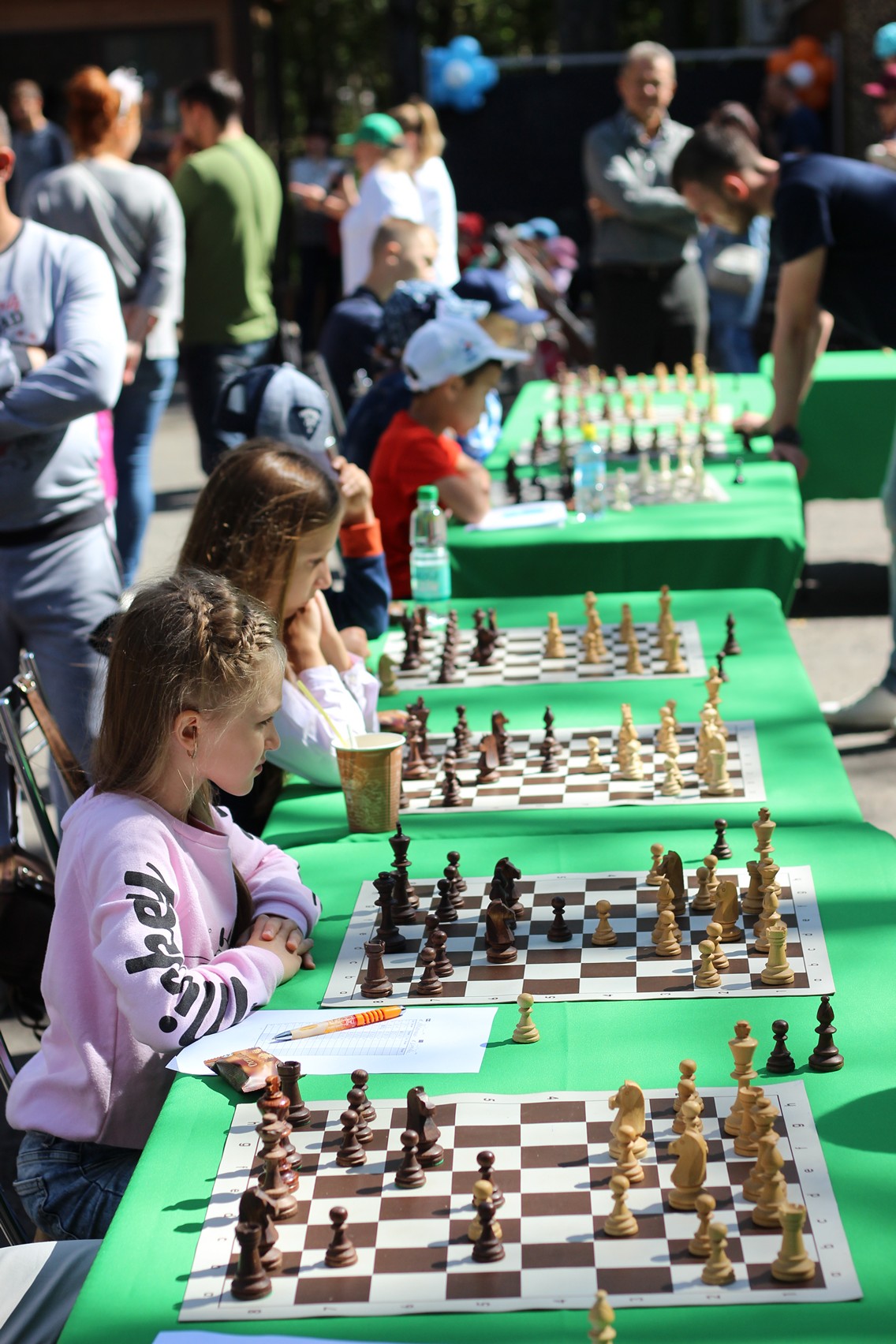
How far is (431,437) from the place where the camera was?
14.7 ft

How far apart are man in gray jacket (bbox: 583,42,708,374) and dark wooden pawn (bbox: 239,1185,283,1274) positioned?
7179mm

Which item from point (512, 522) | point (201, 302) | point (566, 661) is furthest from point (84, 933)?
point (201, 302)

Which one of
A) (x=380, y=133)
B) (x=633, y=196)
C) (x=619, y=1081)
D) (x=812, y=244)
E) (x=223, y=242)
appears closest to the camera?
(x=619, y=1081)

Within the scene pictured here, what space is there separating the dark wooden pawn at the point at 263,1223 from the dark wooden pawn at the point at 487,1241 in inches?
7.5

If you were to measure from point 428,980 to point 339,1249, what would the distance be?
1.85 ft

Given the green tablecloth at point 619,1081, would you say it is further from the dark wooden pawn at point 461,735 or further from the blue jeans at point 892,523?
the blue jeans at point 892,523

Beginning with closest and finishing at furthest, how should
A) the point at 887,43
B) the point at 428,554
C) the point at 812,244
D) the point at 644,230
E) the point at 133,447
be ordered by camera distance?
the point at 428,554
the point at 812,244
the point at 133,447
the point at 644,230
the point at 887,43

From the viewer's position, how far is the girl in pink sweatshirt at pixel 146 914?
6.36 feet

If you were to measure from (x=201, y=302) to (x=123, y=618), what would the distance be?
4.89 meters

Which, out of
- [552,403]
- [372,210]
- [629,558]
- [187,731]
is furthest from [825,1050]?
[372,210]

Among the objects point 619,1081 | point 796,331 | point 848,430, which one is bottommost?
point 848,430

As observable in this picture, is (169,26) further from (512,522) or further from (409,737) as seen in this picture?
(409,737)

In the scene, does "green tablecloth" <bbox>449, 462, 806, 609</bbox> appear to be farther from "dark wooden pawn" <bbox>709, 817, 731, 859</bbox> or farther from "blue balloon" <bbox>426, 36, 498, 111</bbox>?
"blue balloon" <bbox>426, 36, 498, 111</bbox>

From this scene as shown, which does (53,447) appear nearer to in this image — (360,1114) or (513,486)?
(513,486)
